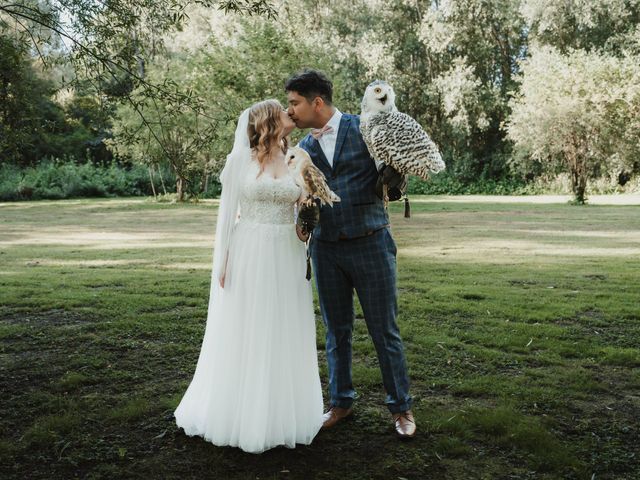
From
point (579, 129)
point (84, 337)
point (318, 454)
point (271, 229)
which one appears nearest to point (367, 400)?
point (318, 454)

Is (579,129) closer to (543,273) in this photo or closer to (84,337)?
(543,273)

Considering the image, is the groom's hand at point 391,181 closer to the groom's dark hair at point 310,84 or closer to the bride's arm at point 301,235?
the bride's arm at point 301,235

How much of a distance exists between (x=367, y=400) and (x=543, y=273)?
242 inches

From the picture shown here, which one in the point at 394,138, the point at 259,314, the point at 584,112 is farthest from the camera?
the point at 584,112

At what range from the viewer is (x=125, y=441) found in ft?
13.0

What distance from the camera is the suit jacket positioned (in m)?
3.91

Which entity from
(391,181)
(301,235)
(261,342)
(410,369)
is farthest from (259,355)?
(410,369)

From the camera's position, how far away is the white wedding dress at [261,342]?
376cm

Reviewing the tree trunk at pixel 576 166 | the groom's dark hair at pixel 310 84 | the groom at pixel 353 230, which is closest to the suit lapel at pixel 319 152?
the groom at pixel 353 230

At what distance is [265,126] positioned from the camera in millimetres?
3850

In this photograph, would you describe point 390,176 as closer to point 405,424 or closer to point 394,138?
point 394,138

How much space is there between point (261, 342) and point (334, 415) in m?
0.84

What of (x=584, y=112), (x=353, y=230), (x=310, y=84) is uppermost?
(x=584, y=112)

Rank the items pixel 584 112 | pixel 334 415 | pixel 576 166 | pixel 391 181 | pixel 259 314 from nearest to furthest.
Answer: pixel 391 181 → pixel 259 314 → pixel 334 415 → pixel 584 112 → pixel 576 166
